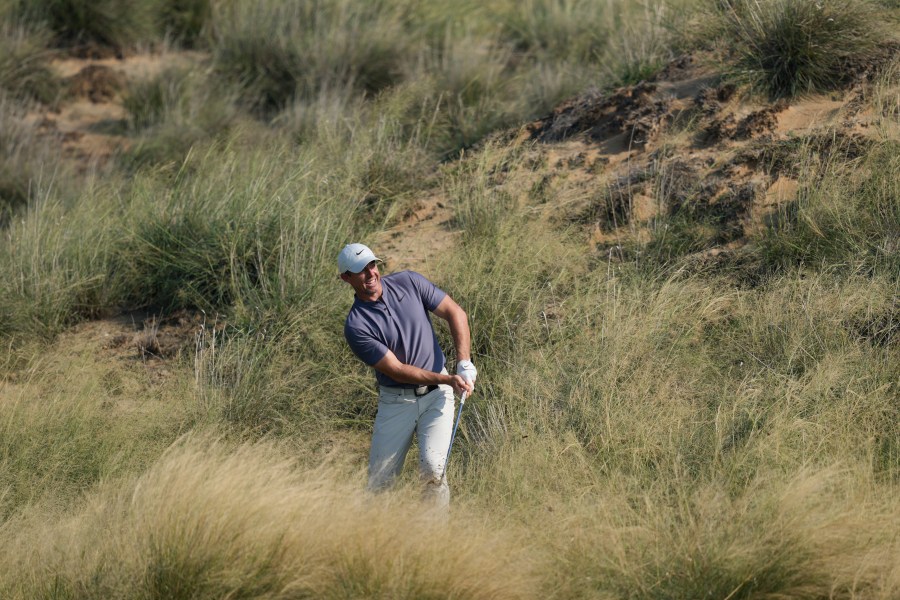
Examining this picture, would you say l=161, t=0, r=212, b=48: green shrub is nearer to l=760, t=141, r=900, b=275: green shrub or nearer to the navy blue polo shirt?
l=760, t=141, r=900, b=275: green shrub

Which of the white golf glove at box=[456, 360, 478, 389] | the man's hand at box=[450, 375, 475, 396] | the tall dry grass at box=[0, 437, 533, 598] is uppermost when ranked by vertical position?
the white golf glove at box=[456, 360, 478, 389]

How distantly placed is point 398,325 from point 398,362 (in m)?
0.27

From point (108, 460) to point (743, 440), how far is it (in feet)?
12.2

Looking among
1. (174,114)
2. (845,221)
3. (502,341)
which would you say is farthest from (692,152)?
(174,114)

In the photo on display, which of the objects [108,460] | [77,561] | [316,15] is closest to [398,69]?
[316,15]

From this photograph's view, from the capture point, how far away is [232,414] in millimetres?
7195

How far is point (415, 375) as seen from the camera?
229 inches

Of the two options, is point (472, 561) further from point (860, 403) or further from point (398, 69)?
point (398, 69)

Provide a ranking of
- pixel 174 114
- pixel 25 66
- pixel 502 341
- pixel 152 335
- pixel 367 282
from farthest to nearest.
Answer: pixel 25 66 → pixel 174 114 → pixel 152 335 → pixel 502 341 → pixel 367 282

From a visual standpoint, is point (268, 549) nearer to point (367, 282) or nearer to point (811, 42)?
point (367, 282)

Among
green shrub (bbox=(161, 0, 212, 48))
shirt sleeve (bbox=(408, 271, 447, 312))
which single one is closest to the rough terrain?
shirt sleeve (bbox=(408, 271, 447, 312))

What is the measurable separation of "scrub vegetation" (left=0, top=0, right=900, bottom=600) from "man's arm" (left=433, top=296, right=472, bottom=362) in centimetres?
69

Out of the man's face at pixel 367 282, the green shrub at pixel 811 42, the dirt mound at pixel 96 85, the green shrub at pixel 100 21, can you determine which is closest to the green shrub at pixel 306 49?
the dirt mound at pixel 96 85

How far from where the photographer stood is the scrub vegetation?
5.17 meters
